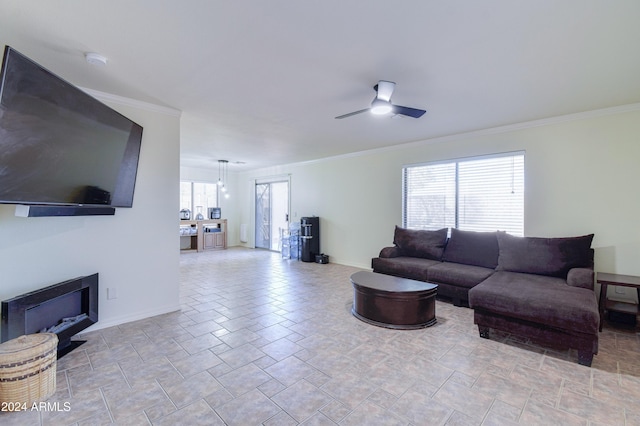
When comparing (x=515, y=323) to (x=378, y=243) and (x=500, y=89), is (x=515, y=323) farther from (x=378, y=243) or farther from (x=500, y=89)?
(x=378, y=243)

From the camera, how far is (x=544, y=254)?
12.1ft

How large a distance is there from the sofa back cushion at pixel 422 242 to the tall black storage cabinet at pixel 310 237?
240cm

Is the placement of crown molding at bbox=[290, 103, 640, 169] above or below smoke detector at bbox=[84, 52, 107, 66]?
above

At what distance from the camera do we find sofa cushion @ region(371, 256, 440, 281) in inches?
172

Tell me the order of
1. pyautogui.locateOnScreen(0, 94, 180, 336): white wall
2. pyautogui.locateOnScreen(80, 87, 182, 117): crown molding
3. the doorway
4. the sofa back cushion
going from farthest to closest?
the doorway → the sofa back cushion → pyautogui.locateOnScreen(80, 87, 182, 117): crown molding → pyautogui.locateOnScreen(0, 94, 180, 336): white wall

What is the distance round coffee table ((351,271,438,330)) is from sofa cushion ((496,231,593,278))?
1.37 metres

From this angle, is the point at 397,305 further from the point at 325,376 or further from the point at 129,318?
the point at 129,318

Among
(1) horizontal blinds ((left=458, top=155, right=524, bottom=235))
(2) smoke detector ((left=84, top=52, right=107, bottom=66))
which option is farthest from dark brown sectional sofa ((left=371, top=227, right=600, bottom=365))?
(2) smoke detector ((left=84, top=52, right=107, bottom=66))

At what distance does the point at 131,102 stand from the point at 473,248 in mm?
4958

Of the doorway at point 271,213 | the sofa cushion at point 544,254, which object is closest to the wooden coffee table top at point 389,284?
the sofa cushion at point 544,254

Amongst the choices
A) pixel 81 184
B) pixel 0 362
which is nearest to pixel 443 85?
pixel 81 184

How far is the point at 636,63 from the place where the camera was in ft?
8.09

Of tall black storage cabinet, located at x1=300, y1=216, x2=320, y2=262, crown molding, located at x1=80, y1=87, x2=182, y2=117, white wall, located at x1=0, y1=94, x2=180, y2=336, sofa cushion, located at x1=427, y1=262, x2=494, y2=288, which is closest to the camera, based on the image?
white wall, located at x1=0, y1=94, x2=180, y2=336

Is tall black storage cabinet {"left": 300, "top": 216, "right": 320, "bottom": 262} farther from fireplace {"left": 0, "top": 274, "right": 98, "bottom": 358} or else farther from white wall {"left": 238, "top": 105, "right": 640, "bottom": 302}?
fireplace {"left": 0, "top": 274, "right": 98, "bottom": 358}
